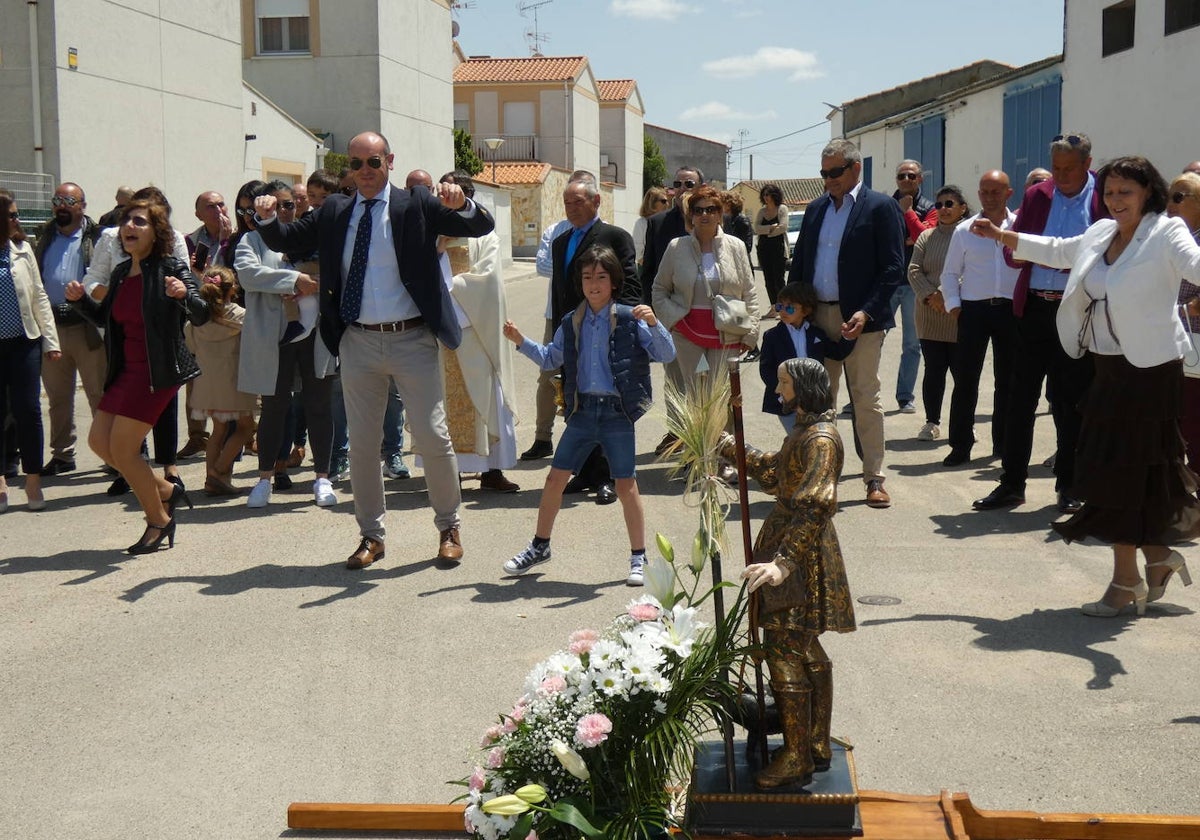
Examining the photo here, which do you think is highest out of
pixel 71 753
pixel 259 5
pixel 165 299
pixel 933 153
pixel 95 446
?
pixel 259 5

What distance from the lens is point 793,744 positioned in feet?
12.4

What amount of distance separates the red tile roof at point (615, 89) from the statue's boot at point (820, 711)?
71.5m

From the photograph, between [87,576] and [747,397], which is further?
[747,397]

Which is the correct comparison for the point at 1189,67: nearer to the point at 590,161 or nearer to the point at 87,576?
the point at 87,576

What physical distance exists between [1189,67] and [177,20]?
16.2 metres

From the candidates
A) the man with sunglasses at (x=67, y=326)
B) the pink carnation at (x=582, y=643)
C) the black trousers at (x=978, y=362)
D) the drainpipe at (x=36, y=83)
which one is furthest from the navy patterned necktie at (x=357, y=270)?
the drainpipe at (x=36, y=83)

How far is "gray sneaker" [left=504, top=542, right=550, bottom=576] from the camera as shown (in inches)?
284

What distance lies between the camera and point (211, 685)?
5582 mm

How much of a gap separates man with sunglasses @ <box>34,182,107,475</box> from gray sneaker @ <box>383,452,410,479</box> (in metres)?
2.16

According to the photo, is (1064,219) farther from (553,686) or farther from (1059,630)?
(553,686)

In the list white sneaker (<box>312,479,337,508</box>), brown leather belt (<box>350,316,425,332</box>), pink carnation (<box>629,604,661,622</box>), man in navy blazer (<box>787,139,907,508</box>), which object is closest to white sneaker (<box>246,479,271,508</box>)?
white sneaker (<box>312,479,337,508</box>)

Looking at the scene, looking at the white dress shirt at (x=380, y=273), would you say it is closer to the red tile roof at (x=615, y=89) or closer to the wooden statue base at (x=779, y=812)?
the wooden statue base at (x=779, y=812)

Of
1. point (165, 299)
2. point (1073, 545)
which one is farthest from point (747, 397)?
point (165, 299)

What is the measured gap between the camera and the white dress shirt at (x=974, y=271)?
9.53 metres
